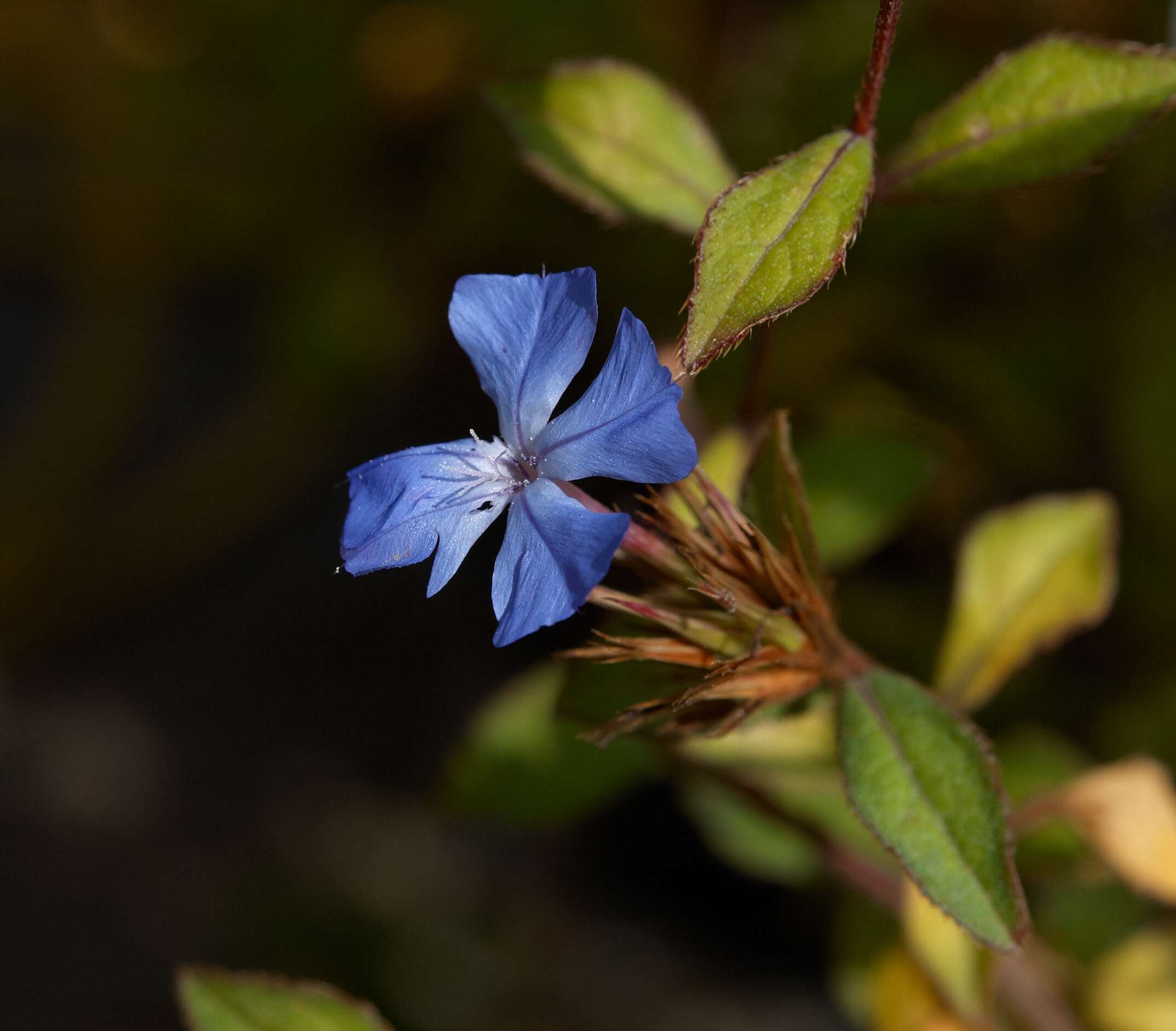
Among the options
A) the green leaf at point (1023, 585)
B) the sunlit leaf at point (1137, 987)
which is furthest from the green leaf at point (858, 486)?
the sunlit leaf at point (1137, 987)

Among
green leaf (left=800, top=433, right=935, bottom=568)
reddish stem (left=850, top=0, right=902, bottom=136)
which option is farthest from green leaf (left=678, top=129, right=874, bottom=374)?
green leaf (left=800, top=433, right=935, bottom=568)

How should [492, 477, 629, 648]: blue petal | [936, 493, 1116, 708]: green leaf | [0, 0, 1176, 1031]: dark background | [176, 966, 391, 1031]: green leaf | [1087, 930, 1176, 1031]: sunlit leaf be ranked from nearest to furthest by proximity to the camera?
[492, 477, 629, 648]: blue petal → [176, 966, 391, 1031]: green leaf → [936, 493, 1116, 708]: green leaf → [1087, 930, 1176, 1031]: sunlit leaf → [0, 0, 1176, 1031]: dark background

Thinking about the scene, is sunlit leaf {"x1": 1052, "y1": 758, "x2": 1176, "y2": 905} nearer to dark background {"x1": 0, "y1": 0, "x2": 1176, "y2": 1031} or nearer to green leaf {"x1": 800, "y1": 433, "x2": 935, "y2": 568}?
green leaf {"x1": 800, "y1": 433, "x2": 935, "y2": 568}

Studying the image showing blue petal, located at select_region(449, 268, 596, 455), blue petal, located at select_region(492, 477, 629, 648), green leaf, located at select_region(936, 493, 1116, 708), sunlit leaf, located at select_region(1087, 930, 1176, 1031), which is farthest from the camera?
sunlit leaf, located at select_region(1087, 930, 1176, 1031)

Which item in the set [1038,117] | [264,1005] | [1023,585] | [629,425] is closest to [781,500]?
[629,425]

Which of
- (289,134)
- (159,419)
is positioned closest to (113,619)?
(159,419)

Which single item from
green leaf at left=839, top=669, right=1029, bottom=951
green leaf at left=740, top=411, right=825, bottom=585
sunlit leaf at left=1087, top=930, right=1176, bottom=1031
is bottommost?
sunlit leaf at left=1087, top=930, right=1176, bottom=1031

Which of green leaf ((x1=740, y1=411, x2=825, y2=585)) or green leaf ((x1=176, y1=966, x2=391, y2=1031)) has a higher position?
green leaf ((x1=740, y1=411, x2=825, y2=585))

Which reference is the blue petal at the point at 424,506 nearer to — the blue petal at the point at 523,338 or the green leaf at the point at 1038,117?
the blue petal at the point at 523,338
